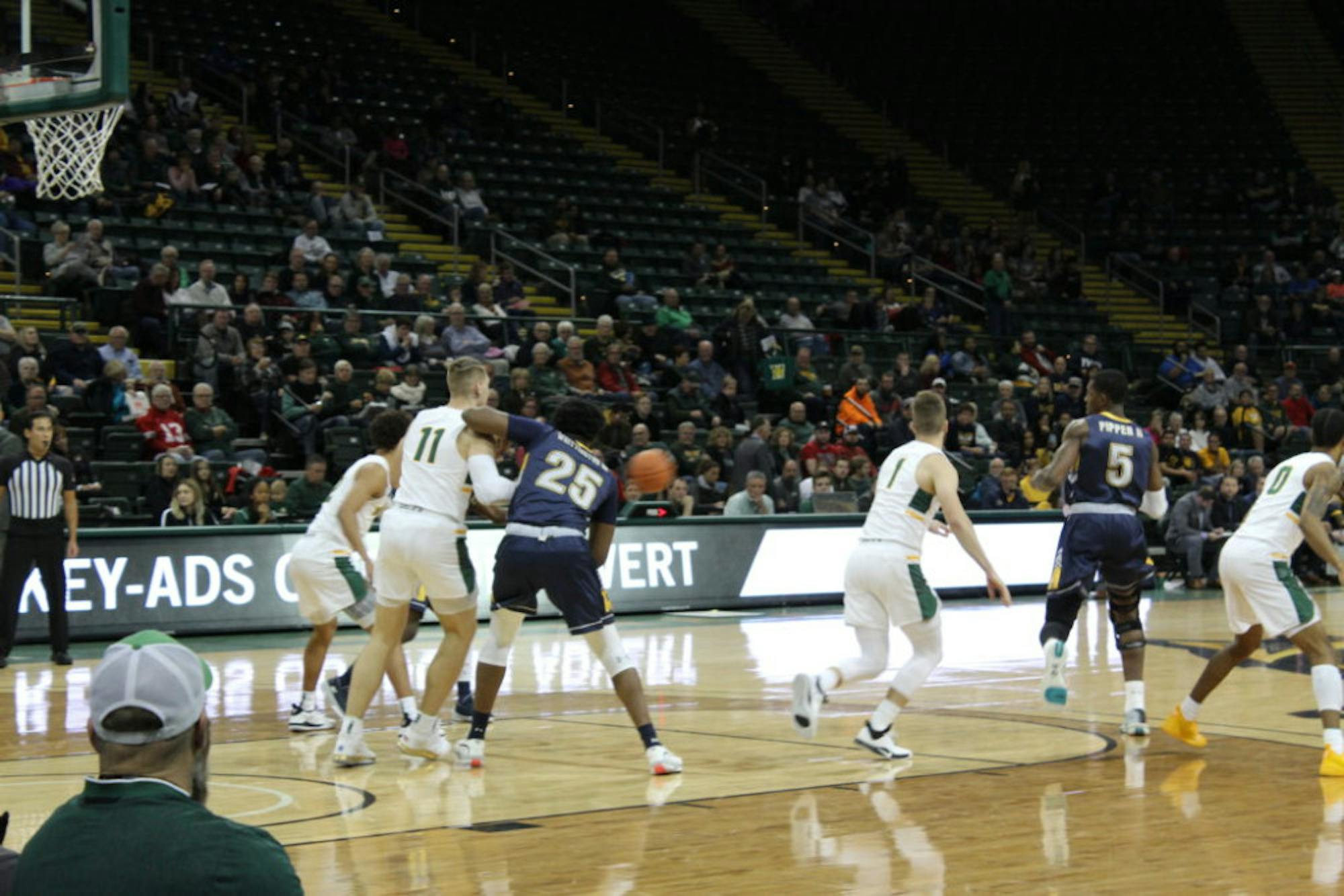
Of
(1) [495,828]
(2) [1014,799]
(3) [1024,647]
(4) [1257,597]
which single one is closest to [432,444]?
(1) [495,828]

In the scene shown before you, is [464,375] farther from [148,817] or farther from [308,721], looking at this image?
[148,817]

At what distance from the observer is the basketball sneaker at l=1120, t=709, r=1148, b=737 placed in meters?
10.6

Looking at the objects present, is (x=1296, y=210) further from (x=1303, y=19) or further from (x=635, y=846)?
(x=635, y=846)

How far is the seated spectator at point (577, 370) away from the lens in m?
22.8

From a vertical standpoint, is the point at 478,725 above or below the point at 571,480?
below

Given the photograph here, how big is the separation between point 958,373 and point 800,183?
7.94 metres

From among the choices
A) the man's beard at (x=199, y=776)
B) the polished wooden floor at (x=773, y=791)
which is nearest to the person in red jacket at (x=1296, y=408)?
the polished wooden floor at (x=773, y=791)

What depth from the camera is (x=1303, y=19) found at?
43.1 m

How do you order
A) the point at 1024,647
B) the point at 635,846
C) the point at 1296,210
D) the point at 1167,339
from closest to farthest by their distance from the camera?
the point at 635,846 → the point at 1024,647 → the point at 1167,339 → the point at 1296,210

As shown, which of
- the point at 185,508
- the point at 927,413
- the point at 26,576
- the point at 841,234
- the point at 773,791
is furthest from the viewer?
the point at 841,234

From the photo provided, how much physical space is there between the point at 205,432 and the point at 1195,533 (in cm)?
1267

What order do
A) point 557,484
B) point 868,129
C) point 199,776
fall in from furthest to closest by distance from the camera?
1. point 868,129
2. point 557,484
3. point 199,776

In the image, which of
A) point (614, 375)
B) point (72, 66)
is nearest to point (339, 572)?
point (72, 66)

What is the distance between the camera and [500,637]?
9711 mm
